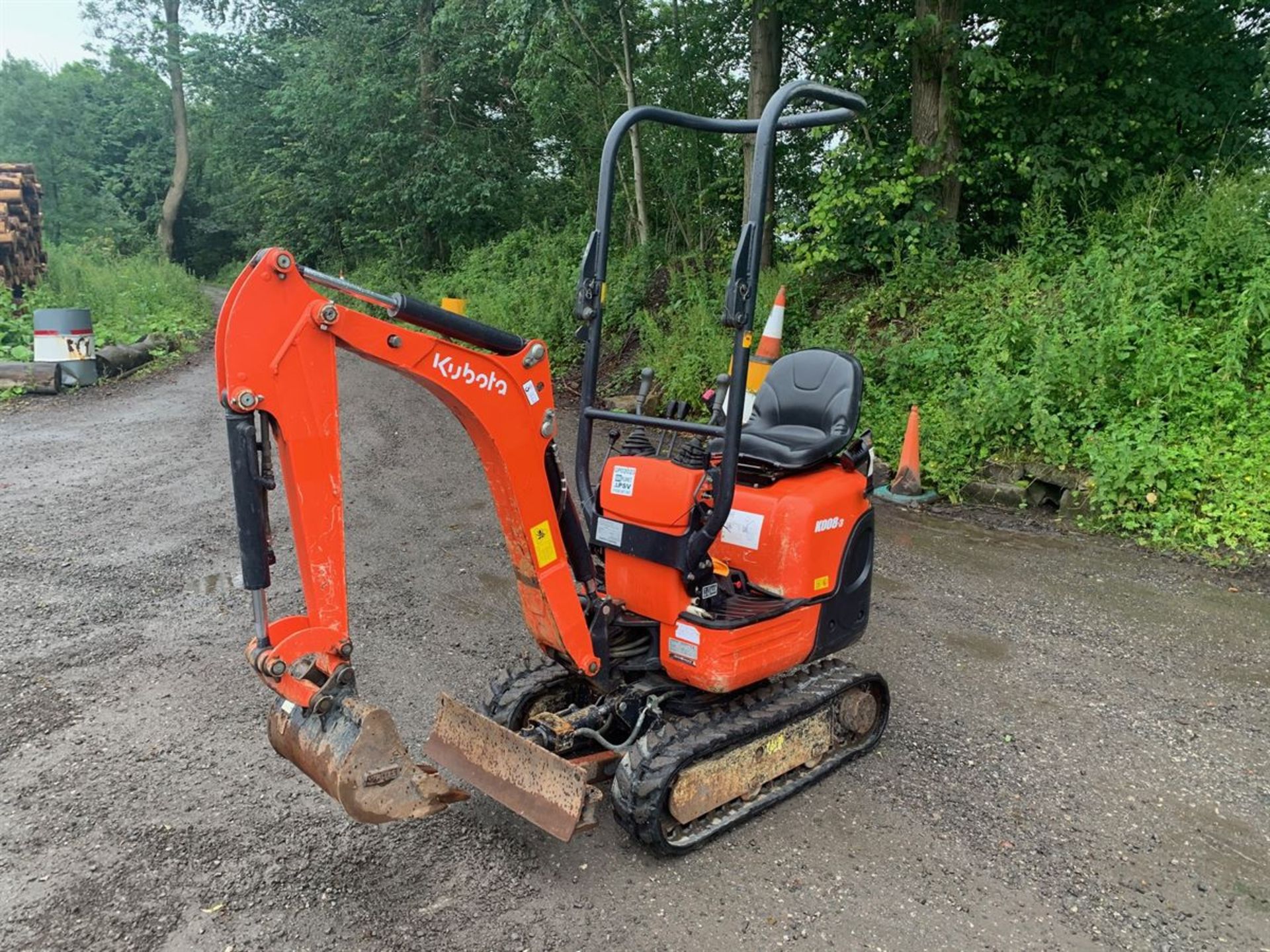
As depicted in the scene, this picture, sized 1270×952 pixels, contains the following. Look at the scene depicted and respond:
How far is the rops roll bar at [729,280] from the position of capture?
2.73 m

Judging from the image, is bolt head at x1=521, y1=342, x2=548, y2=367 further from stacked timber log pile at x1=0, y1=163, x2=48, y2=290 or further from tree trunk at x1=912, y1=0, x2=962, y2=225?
stacked timber log pile at x1=0, y1=163, x2=48, y2=290

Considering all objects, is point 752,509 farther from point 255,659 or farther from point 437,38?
point 437,38

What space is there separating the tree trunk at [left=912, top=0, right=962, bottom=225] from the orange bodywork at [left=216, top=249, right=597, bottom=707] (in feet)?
24.5

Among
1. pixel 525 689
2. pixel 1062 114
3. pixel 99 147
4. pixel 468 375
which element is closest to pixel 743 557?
pixel 525 689

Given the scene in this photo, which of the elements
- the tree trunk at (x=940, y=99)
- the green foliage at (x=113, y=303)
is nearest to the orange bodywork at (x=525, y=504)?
the tree trunk at (x=940, y=99)

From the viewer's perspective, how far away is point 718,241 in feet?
40.1

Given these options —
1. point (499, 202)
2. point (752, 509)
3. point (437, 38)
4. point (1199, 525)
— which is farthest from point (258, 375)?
point (437, 38)

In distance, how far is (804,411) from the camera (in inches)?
153

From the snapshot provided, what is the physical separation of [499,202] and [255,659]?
58.1ft

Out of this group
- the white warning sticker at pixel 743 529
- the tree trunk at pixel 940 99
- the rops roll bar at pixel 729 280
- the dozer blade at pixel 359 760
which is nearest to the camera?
the dozer blade at pixel 359 760

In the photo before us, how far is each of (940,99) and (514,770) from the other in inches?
333

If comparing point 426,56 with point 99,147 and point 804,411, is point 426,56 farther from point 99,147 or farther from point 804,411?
point 99,147

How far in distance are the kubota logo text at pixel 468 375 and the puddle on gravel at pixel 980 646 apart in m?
3.02

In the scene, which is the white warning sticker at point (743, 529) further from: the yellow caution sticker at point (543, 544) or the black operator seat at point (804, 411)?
the yellow caution sticker at point (543, 544)
